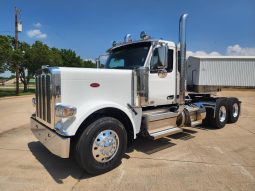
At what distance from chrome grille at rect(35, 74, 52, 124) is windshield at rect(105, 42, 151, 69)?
186 cm

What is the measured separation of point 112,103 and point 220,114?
16.9ft

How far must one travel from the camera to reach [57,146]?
3609 millimetres

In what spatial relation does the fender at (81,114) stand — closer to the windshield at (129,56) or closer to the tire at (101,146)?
the tire at (101,146)

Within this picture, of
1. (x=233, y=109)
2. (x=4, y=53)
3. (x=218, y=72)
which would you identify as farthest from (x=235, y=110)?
(x=4, y=53)

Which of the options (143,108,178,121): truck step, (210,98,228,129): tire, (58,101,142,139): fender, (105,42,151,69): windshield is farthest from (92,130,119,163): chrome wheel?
(210,98,228,129): tire

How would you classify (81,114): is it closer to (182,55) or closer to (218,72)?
(182,55)

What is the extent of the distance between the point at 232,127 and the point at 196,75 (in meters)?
2.39

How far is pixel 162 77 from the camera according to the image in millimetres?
5203

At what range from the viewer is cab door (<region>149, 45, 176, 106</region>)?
4.76 m

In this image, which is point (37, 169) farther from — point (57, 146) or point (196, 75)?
point (196, 75)

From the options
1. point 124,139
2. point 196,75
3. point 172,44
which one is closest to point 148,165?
point 124,139

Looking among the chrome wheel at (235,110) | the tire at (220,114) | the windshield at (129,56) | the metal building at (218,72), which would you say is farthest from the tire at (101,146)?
the chrome wheel at (235,110)

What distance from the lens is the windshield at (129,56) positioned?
195 inches

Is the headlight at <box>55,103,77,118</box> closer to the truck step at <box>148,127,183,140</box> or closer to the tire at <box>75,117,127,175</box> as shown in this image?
the tire at <box>75,117,127,175</box>
